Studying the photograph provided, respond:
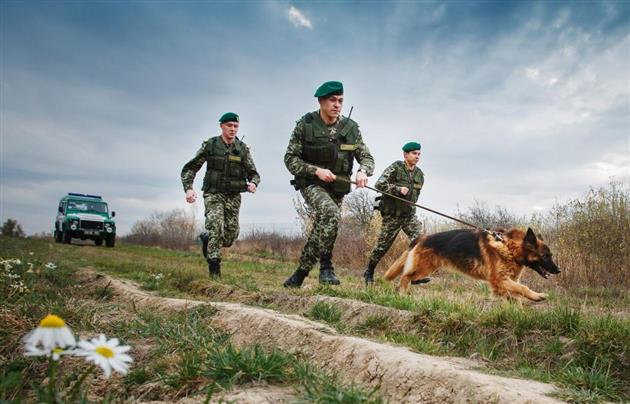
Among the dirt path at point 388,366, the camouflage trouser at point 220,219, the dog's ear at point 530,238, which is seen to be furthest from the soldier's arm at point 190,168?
the dog's ear at point 530,238

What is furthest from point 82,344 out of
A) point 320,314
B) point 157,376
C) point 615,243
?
point 615,243

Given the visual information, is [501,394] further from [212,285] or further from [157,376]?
[212,285]

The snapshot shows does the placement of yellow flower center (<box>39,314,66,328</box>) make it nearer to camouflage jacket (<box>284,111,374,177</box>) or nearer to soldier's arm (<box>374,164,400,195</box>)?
camouflage jacket (<box>284,111,374,177</box>)

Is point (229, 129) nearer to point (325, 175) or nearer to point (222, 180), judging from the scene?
point (222, 180)

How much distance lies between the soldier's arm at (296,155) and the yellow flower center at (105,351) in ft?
16.5

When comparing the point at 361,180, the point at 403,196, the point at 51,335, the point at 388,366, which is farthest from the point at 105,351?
the point at 403,196

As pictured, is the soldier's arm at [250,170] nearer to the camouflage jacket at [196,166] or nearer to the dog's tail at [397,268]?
the camouflage jacket at [196,166]

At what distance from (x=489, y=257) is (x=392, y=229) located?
279 cm

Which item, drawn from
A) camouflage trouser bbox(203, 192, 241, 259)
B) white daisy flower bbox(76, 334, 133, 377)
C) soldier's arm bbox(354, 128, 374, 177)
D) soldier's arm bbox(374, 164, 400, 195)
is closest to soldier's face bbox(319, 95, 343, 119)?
soldier's arm bbox(354, 128, 374, 177)

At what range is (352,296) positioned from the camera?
18.6 ft

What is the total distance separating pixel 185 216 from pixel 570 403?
33.3 meters

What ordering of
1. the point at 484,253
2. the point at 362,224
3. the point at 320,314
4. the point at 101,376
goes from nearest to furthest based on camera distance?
the point at 101,376 < the point at 320,314 < the point at 484,253 < the point at 362,224

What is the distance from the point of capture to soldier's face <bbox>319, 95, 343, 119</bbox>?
255 inches

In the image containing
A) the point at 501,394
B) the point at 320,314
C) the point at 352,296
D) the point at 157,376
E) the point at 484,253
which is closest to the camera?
the point at 501,394
